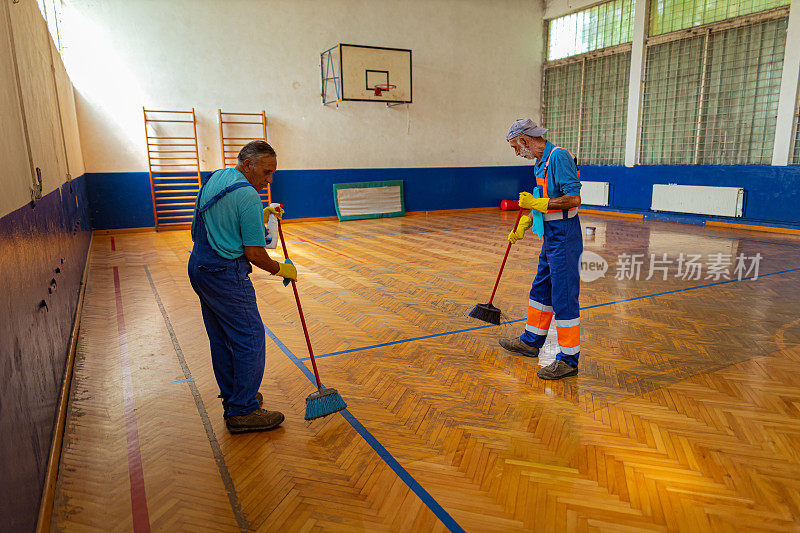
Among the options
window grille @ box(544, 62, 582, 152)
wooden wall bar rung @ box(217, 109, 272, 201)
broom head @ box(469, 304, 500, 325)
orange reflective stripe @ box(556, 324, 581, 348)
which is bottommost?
broom head @ box(469, 304, 500, 325)

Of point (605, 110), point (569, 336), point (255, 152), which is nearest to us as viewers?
point (255, 152)

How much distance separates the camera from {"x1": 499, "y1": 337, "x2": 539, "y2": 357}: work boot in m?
4.17

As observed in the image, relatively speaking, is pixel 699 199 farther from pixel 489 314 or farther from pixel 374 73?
pixel 489 314

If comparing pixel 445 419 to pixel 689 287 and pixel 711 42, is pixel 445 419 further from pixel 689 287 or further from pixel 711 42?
pixel 711 42

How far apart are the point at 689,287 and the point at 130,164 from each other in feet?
38.2

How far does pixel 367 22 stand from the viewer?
13.6 meters

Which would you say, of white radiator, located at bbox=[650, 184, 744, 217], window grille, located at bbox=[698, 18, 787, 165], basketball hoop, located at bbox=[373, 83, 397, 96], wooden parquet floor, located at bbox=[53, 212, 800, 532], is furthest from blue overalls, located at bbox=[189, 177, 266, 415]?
window grille, located at bbox=[698, 18, 787, 165]

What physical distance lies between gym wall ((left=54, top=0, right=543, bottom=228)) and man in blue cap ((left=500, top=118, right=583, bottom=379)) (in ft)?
34.3

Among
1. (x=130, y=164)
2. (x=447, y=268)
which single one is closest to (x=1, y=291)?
(x=447, y=268)

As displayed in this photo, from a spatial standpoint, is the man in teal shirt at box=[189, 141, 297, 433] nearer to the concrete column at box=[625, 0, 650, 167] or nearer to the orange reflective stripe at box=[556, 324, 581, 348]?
the orange reflective stripe at box=[556, 324, 581, 348]

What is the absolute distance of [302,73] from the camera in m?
13.1

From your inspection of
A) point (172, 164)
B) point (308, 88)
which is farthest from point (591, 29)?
point (172, 164)

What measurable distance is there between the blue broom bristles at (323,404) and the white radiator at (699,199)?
1136 centimetres

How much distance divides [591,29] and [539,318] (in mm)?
13496
